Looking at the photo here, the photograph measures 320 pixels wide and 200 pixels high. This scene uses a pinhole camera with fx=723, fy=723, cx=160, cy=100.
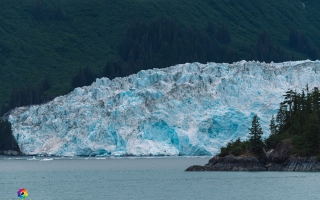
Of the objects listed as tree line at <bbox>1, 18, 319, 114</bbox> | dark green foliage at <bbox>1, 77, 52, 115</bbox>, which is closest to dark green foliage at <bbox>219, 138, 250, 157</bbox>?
dark green foliage at <bbox>1, 77, 52, 115</bbox>

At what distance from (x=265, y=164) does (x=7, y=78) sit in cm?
9833

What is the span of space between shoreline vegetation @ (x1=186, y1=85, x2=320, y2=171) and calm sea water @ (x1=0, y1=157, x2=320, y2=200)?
6.17 ft

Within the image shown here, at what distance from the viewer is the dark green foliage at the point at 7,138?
3748 inches

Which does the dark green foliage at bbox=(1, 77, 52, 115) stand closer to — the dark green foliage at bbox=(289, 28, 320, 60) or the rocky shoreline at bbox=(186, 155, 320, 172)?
the rocky shoreline at bbox=(186, 155, 320, 172)

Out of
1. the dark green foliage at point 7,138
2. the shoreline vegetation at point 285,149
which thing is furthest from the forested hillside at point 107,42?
the shoreline vegetation at point 285,149

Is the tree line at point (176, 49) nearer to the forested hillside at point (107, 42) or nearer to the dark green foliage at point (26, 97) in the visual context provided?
the forested hillside at point (107, 42)

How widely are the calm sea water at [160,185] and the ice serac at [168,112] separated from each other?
37.3ft

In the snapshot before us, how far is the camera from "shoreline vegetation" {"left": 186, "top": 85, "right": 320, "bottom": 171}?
59.5 meters

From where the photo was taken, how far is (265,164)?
63344 mm

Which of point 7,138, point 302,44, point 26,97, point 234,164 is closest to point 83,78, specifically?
point 26,97

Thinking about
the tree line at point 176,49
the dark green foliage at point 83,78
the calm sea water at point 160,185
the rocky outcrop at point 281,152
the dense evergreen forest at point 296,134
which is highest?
the tree line at point 176,49

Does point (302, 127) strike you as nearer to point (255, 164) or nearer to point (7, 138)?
point (255, 164)

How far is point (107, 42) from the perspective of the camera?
182 metres

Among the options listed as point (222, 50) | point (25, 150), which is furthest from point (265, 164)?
A: point (222, 50)
